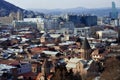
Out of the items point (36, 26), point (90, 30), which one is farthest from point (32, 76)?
point (36, 26)

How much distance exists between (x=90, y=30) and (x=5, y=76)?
44.9m

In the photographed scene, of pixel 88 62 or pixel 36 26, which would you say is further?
pixel 36 26

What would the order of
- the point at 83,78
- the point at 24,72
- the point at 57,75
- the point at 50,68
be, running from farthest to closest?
the point at 24,72
the point at 50,68
the point at 83,78
the point at 57,75

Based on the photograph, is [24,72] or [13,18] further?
[13,18]

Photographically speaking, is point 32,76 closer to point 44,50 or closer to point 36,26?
point 44,50

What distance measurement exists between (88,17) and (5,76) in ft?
215

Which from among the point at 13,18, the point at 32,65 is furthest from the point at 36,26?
the point at 32,65

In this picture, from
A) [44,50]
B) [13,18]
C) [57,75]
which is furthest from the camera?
[13,18]

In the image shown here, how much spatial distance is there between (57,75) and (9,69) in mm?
5396

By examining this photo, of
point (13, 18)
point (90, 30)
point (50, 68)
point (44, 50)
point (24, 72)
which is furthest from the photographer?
point (13, 18)

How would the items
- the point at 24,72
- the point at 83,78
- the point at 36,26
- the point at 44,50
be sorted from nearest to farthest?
the point at 83,78 < the point at 24,72 < the point at 44,50 < the point at 36,26

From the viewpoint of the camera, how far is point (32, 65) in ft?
99.2

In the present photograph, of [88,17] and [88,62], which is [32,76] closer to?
[88,62]

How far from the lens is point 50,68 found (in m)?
26.4
